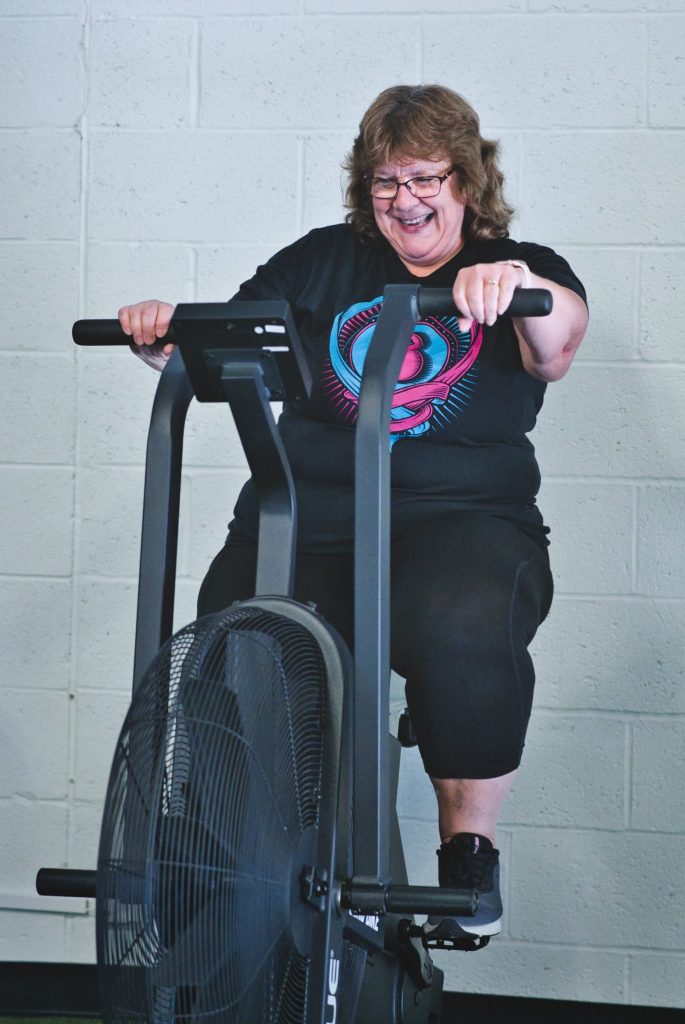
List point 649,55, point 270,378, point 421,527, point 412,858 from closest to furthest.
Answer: point 270,378 < point 421,527 < point 649,55 < point 412,858

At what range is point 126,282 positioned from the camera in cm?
261

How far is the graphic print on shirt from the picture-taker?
5.91ft

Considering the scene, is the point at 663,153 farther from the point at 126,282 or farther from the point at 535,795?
the point at 535,795

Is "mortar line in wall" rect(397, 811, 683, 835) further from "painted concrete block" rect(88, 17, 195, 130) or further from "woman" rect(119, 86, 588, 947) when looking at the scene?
"painted concrete block" rect(88, 17, 195, 130)

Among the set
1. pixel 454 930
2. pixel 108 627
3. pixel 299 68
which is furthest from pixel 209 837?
pixel 299 68

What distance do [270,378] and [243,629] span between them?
1.03 feet

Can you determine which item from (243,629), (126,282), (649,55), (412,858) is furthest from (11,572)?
(649,55)

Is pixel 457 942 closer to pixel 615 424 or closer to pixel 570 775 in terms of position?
pixel 570 775

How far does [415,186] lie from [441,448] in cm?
39

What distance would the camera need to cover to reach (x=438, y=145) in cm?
183

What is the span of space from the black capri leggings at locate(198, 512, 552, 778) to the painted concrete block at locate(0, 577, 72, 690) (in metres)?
1.15

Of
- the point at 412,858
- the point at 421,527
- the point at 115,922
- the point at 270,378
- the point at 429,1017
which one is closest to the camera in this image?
the point at 115,922

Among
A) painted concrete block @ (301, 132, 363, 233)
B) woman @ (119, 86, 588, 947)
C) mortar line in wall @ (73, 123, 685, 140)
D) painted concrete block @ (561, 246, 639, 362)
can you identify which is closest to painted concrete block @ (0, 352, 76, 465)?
mortar line in wall @ (73, 123, 685, 140)

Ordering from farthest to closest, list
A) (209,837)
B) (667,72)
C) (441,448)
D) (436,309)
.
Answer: (667,72) < (441,448) < (436,309) < (209,837)
